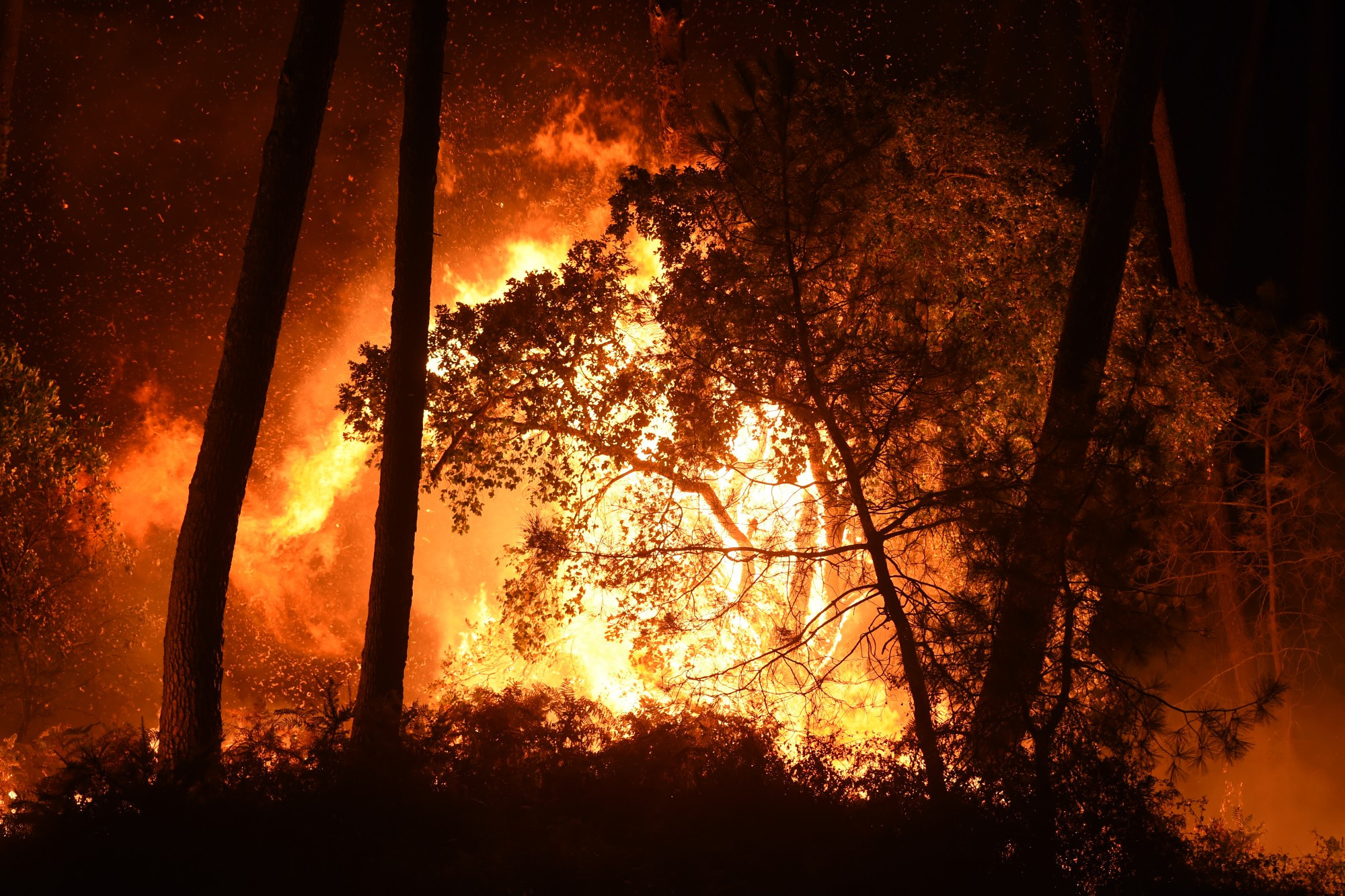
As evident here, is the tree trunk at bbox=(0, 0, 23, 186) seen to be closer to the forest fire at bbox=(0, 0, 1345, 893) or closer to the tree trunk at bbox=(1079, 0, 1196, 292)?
the forest fire at bbox=(0, 0, 1345, 893)

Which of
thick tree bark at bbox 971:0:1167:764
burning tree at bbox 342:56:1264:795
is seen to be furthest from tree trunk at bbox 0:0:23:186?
thick tree bark at bbox 971:0:1167:764

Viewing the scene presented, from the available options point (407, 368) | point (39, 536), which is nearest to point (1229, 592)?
point (407, 368)

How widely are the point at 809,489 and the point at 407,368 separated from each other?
187 inches

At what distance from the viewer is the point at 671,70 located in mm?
14812

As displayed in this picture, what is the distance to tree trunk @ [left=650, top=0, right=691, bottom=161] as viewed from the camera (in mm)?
14781

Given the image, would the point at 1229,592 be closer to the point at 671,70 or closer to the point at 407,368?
the point at 671,70

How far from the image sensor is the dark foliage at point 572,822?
16.9 feet

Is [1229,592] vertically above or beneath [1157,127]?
beneath

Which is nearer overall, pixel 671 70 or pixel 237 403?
pixel 237 403

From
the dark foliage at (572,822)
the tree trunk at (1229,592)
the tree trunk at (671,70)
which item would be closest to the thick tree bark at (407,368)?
the dark foliage at (572,822)

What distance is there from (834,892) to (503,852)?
6.76 feet

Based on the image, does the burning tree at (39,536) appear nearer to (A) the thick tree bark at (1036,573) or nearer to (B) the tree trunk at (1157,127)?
(A) the thick tree bark at (1036,573)

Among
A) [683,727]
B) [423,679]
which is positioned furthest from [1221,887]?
[423,679]

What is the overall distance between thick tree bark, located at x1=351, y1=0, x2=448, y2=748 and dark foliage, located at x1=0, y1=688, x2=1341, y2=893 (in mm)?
1222
